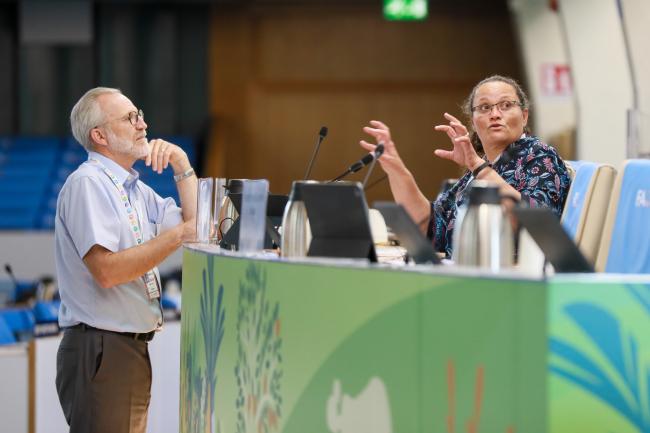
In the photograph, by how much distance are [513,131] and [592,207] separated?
0.36 metres

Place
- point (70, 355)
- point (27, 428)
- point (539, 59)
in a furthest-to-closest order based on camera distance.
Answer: point (539, 59) < point (27, 428) < point (70, 355)

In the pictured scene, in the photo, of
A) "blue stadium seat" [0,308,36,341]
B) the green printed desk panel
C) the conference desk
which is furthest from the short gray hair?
"blue stadium seat" [0,308,36,341]

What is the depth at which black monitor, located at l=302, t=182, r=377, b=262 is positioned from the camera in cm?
253

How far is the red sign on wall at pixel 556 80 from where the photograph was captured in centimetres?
979

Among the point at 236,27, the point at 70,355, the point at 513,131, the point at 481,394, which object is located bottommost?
the point at 70,355

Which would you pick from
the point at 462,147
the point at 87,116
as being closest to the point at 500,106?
the point at 462,147

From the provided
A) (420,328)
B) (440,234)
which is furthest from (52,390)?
(420,328)

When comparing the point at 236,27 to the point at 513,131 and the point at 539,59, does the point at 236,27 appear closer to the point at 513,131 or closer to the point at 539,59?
the point at 539,59

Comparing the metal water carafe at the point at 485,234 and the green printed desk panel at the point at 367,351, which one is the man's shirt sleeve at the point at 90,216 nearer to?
the green printed desk panel at the point at 367,351

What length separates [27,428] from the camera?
4.55 meters

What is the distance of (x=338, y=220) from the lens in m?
2.57

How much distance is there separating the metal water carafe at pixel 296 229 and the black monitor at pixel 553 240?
0.65 m

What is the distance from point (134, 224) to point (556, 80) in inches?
276

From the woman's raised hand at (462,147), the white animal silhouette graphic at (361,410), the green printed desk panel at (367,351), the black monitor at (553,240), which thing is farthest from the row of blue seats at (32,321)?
the black monitor at (553,240)
